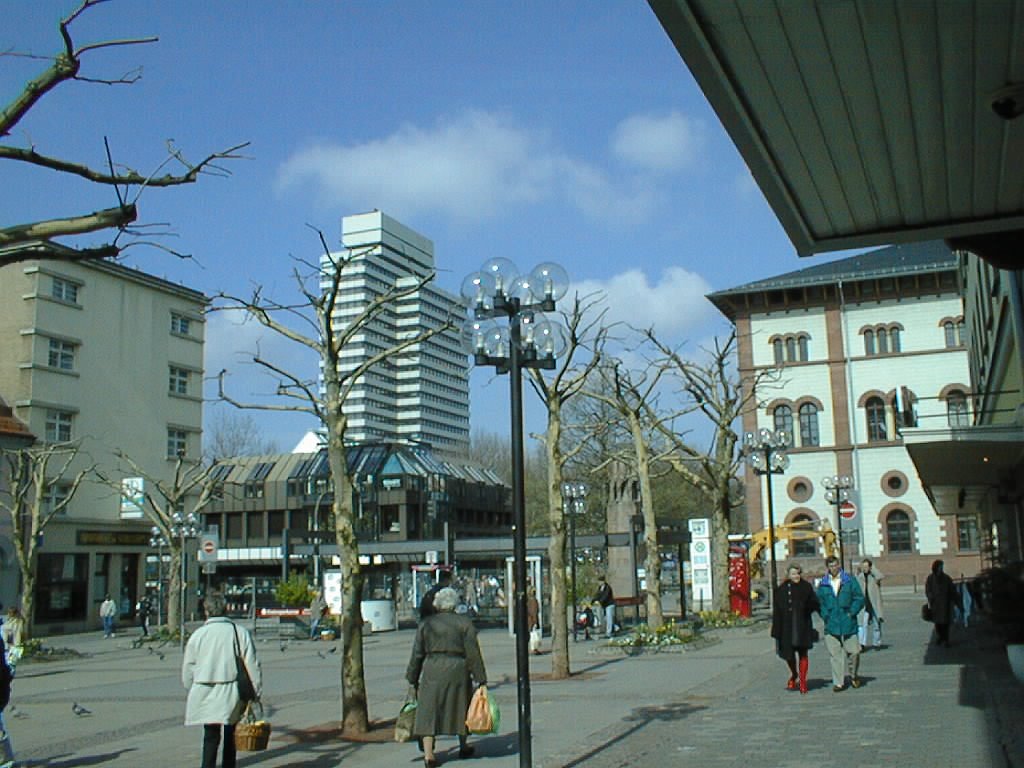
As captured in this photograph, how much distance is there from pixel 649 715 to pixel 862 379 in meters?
56.5

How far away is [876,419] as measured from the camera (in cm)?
6656

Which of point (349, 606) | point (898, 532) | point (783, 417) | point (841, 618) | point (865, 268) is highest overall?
point (865, 268)

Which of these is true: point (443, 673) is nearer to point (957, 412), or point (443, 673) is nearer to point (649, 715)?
point (649, 715)

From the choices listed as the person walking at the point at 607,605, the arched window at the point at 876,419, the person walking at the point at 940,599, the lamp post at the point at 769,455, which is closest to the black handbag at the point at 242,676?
the person walking at the point at 940,599

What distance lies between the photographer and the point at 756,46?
19.2 feet

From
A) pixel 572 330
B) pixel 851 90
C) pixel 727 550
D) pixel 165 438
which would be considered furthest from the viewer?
pixel 165 438

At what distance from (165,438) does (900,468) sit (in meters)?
41.2

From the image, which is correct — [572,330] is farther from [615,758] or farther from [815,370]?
[815,370]

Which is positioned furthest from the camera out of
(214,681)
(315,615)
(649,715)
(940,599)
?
(315,615)

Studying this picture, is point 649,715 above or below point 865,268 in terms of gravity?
below

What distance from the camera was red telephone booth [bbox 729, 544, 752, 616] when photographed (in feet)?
122

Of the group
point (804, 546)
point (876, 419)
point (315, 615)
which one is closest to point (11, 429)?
point (315, 615)

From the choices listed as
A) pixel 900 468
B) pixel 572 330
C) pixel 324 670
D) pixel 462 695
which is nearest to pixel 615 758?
pixel 462 695

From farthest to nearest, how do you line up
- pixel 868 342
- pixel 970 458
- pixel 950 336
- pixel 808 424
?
pixel 808 424, pixel 868 342, pixel 950 336, pixel 970 458
